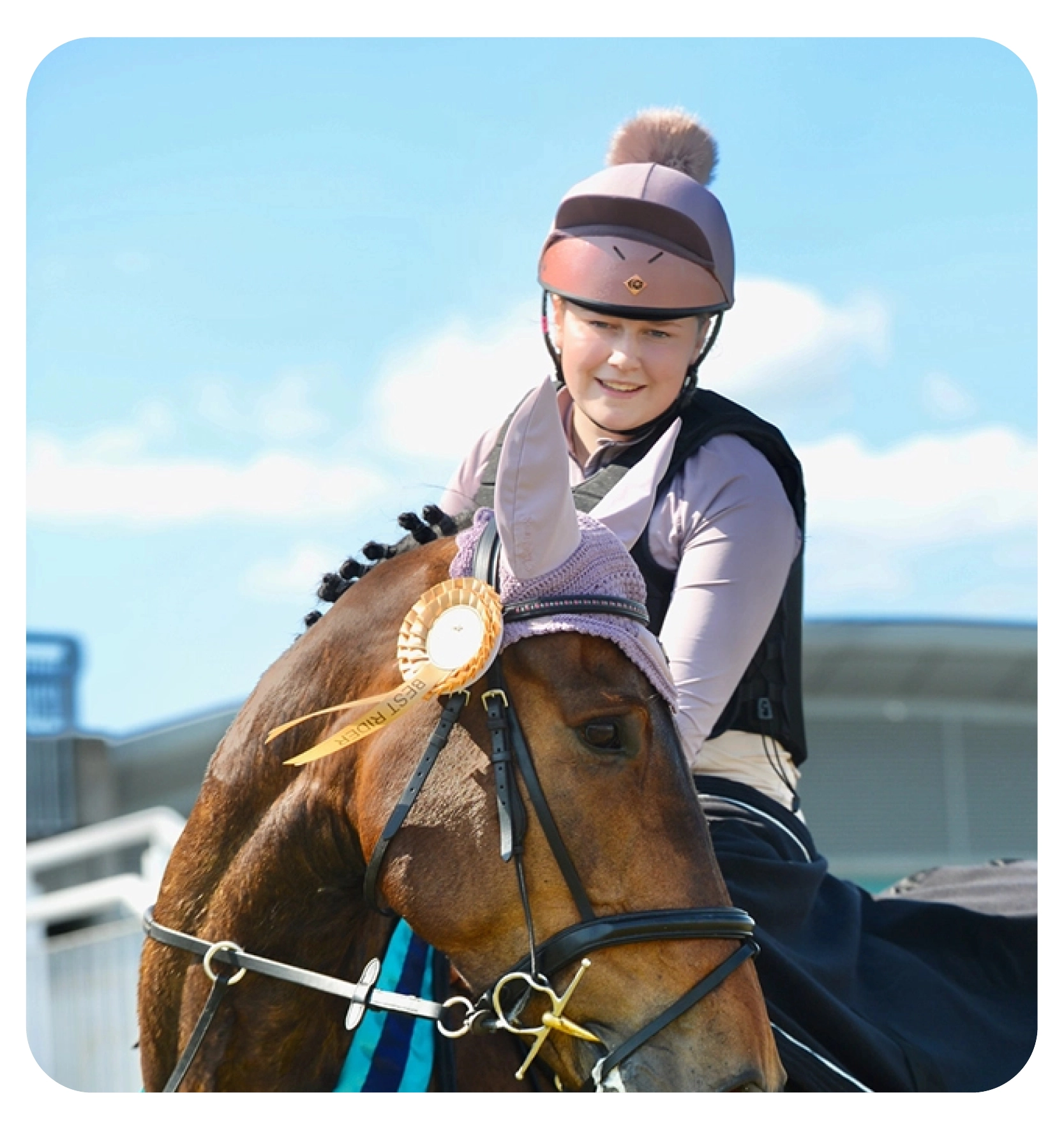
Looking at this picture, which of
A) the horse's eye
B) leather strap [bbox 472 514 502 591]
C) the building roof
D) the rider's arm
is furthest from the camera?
the building roof

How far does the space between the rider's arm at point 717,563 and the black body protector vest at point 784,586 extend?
0.04 m

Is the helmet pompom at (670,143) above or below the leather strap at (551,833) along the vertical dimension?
above

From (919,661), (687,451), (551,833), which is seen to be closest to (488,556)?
(551,833)

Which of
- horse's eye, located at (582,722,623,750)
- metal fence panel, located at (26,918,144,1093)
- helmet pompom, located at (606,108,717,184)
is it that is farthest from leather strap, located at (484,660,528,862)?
metal fence panel, located at (26,918,144,1093)

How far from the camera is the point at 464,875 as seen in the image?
227 cm

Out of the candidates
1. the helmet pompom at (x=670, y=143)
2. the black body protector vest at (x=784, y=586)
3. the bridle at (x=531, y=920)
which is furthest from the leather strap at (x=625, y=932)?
the helmet pompom at (x=670, y=143)

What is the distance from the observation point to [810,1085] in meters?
2.72

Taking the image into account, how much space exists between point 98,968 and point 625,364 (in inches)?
188

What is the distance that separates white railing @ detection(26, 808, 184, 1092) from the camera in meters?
6.05

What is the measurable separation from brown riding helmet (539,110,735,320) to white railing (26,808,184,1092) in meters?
3.89

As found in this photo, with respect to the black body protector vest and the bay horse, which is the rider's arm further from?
the bay horse

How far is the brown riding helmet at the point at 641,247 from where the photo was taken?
3119mm

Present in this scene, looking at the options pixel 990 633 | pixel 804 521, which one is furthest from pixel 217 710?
pixel 804 521

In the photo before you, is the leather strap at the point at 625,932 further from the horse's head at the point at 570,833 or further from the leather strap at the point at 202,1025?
the leather strap at the point at 202,1025
